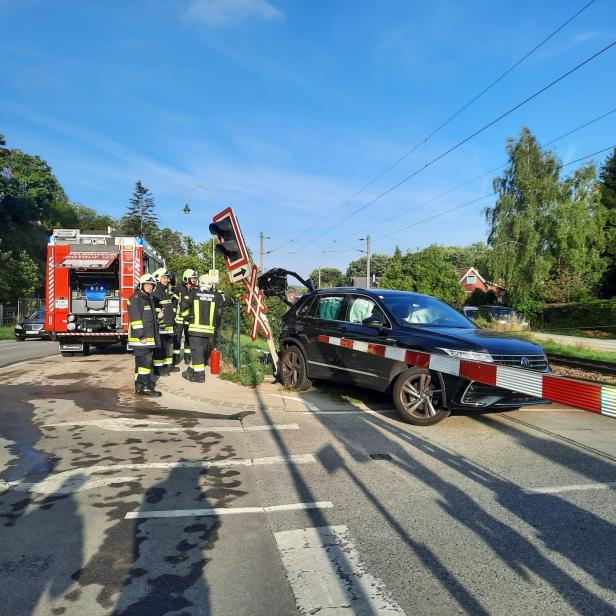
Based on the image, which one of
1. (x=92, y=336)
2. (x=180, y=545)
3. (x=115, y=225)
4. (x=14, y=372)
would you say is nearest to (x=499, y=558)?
(x=180, y=545)

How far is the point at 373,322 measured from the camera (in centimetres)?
726

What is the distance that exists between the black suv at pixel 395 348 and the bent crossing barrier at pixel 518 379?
0.14 feet

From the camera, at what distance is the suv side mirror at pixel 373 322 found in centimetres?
722

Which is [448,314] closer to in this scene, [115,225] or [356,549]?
[356,549]

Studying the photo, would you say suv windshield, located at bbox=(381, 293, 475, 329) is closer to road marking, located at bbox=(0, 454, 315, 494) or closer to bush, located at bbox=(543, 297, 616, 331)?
road marking, located at bbox=(0, 454, 315, 494)

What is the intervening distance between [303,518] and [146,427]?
3.32m

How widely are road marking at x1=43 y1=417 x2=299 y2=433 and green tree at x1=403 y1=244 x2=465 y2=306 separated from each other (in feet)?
139

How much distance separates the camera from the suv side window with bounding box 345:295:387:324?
765 centimetres

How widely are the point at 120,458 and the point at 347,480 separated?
7.53 feet

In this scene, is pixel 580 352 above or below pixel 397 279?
below

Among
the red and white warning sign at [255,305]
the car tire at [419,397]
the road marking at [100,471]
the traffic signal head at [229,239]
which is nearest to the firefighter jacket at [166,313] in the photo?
the traffic signal head at [229,239]

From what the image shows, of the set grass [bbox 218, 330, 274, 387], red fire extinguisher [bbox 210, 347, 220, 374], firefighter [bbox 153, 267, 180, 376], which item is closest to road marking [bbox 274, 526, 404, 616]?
grass [bbox 218, 330, 274, 387]

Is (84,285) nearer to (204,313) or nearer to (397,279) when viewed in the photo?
(204,313)

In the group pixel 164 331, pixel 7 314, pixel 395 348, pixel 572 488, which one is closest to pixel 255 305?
pixel 164 331
